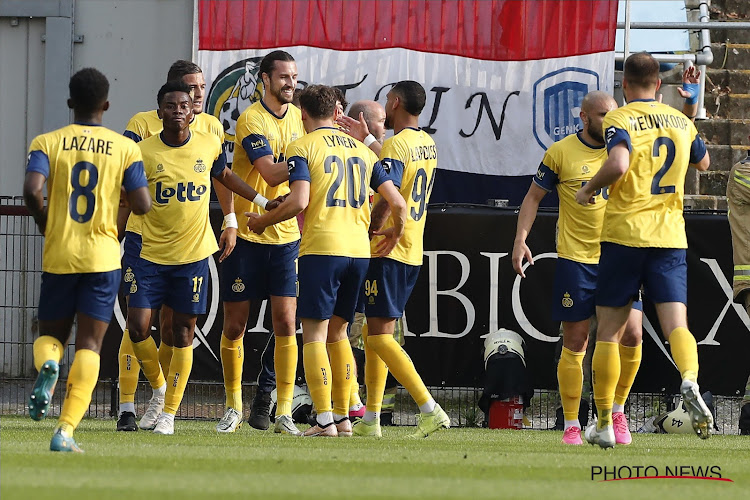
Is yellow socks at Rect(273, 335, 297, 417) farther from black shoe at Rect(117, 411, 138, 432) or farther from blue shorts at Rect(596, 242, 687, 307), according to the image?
blue shorts at Rect(596, 242, 687, 307)

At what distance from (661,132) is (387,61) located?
5.88m

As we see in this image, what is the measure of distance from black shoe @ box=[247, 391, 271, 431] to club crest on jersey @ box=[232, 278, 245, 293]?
36.6 inches

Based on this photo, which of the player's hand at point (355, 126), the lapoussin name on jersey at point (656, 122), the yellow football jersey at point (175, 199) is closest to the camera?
Result: the lapoussin name on jersey at point (656, 122)

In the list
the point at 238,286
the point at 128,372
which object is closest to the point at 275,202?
the point at 238,286

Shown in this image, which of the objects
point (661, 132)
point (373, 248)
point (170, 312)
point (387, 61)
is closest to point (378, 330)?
point (373, 248)

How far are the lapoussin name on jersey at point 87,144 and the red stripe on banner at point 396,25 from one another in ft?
21.5

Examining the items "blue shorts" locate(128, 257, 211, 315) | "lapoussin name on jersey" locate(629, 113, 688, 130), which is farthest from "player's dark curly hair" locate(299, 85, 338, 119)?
"lapoussin name on jersey" locate(629, 113, 688, 130)

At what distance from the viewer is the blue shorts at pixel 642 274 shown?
711cm

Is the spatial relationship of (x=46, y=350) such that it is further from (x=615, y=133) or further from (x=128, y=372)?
(x=615, y=133)

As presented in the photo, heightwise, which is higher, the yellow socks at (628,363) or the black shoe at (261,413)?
the yellow socks at (628,363)

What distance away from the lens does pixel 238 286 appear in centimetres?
860

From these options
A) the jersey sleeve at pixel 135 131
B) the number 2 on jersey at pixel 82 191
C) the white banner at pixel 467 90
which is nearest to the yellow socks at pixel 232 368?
the jersey sleeve at pixel 135 131

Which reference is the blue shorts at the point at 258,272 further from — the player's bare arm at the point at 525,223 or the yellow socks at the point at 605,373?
the yellow socks at the point at 605,373

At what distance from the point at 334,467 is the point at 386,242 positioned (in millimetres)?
2490
